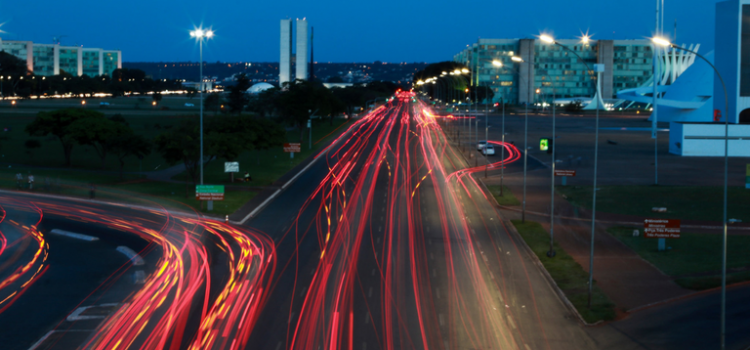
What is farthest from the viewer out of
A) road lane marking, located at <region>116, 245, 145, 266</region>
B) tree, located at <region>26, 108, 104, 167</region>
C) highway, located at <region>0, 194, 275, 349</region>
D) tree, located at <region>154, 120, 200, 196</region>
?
tree, located at <region>26, 108, 104, 167</region>

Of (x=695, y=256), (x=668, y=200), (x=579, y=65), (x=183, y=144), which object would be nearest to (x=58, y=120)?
(x=183, y=144)

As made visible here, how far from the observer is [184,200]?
123ft

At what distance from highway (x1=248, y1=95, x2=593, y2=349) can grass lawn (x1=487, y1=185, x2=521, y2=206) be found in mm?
843

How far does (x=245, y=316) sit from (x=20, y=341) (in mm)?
5430

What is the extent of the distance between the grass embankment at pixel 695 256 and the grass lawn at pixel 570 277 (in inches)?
118

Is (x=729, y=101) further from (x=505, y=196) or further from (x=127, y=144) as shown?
(x=127, y=144)

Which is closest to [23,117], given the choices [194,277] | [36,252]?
[36,252]

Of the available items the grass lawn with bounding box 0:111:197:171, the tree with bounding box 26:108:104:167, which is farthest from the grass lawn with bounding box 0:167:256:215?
the grass lawn with bounding box 0:111:197:171

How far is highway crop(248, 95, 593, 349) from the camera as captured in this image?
53.5 ft

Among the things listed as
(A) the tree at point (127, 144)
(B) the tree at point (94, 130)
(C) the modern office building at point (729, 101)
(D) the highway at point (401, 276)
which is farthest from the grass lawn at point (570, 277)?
(C) the modern office building at point (729, 101)

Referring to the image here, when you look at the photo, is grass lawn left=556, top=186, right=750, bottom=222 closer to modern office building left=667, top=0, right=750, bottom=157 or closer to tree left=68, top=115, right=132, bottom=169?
→ modern office building left=667, top=0, right=750, bottom=157

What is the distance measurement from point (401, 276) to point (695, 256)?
452 inches

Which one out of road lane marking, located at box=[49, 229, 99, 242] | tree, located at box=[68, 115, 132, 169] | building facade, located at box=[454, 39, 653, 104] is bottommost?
road lane marking, located at box=[49, 229, 99, 242]

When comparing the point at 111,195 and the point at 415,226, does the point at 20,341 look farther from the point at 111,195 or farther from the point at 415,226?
the point at 111,195
